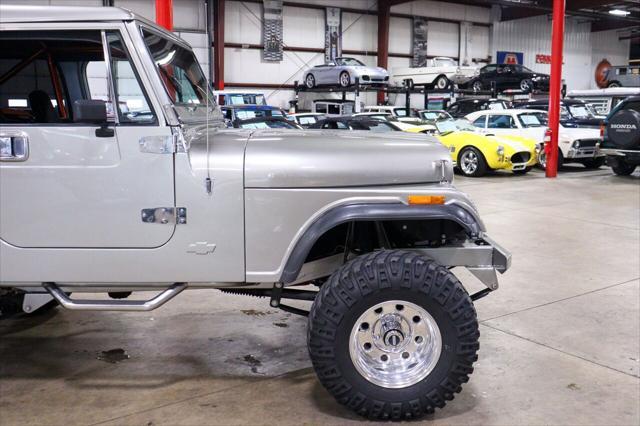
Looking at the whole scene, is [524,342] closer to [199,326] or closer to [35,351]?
[199,326]

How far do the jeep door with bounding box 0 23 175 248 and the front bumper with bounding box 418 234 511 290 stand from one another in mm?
1347

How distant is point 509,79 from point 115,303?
2366 cm

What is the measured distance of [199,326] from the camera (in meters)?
4.40

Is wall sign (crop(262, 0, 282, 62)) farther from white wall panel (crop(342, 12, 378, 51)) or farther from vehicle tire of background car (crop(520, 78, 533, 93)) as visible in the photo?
vehicle tire of background car (crop(520, 78, 533, 93))

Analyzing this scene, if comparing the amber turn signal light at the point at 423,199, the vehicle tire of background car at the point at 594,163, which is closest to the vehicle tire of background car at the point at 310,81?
the vehicle tire of background car at the point at 594,163

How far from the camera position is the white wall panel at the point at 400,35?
27.6m

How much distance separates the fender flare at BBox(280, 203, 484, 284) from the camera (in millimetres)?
2908

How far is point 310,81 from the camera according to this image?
23.6 metres

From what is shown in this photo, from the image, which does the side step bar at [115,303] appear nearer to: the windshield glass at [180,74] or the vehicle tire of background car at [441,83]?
the windshield glass at [180,74]

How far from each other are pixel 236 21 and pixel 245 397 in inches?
868

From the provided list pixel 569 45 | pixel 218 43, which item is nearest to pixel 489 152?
pixel 218 43

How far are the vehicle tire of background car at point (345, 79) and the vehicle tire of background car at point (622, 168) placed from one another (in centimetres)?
1031

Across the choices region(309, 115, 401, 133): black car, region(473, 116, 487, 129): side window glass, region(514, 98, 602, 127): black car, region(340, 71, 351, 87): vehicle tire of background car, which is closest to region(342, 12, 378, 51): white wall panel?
region(340, 71, 351, 87): vehicle tire of background car

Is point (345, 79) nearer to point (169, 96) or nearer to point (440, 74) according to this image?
point (440, 74)
